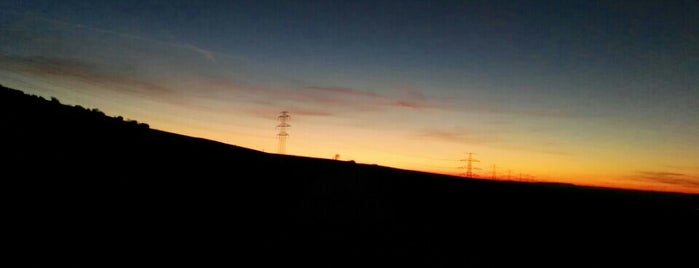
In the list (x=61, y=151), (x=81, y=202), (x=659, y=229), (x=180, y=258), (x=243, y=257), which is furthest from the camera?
(x=659, y=229)

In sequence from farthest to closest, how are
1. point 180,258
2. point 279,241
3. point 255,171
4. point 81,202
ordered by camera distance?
point 255,171 → point 279,241 → point 81,202 → point 180,258

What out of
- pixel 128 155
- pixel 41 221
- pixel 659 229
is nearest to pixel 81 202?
pixel 41 221

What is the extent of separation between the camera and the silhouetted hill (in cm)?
979

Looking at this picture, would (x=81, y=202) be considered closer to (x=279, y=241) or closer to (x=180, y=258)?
(x=180, y=258)

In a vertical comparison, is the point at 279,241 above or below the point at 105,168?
below

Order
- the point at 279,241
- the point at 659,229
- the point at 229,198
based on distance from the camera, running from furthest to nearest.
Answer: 1. the point at 659,229
2. the point at 229,198
3. the point at 279,241

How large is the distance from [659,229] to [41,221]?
41.5 meters

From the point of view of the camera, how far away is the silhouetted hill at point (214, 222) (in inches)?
385

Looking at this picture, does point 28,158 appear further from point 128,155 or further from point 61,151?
point 128,155

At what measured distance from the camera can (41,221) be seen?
9672 millimetres

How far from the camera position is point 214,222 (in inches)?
539

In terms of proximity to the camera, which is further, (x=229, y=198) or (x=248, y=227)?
(x=229, y=198)

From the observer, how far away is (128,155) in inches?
753

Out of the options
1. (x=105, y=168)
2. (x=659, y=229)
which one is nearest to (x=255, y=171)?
(x=105, y=168)
